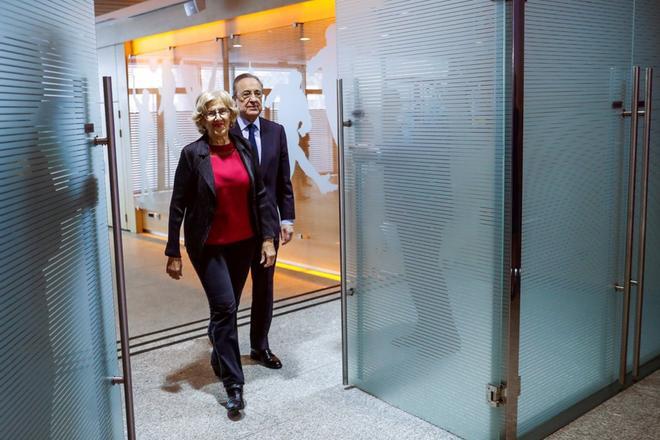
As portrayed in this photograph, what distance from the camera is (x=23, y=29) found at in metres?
1.54

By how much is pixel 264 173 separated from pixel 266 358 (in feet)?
3.43

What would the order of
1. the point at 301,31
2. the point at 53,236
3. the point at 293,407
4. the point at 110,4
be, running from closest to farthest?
1. the point at 53,236
2. the point at 293,407
3. the point at 301,31
4. the point at 110,4

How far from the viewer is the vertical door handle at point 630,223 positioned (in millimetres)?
3221

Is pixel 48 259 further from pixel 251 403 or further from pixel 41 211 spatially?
pixel 251 403

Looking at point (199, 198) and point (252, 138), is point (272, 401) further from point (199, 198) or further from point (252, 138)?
A: point (252, 138)

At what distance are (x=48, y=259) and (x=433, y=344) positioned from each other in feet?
6.05

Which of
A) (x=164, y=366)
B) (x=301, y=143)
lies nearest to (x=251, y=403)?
(x=164, y=366)

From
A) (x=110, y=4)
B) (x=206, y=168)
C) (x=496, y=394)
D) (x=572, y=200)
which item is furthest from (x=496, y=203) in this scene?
(x=110, y=4)

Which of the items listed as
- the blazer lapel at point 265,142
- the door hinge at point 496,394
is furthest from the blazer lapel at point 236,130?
the door hinge at point 496,394

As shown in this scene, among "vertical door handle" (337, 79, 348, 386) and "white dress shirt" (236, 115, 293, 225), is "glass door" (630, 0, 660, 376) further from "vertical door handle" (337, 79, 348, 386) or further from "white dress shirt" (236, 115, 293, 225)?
"white dress shirt" (236, 115, 293, 225)

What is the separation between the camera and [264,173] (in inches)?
146

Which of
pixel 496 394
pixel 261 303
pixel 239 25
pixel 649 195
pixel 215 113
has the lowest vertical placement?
pixel 496 394

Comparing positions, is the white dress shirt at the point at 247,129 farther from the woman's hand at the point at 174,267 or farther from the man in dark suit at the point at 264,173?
the woman's hand at the point at 174,267

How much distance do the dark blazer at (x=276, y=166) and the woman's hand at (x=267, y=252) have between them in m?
0.37
